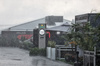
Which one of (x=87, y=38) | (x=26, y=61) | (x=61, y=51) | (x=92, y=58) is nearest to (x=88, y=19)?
(x=87, y=38)

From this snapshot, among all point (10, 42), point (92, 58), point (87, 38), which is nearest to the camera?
point (92, 58)

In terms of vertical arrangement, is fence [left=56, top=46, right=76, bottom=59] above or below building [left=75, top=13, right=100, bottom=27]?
below

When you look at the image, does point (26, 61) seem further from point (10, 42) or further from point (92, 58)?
point (10, 42)

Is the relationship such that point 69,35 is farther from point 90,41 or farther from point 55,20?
point 55,20

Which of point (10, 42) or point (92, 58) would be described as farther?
point (10, 42)

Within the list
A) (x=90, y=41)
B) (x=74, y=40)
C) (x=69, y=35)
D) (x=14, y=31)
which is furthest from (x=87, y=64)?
(x=14, y=31)

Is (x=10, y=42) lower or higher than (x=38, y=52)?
higher

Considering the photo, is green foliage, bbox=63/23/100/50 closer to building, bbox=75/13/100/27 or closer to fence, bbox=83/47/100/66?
fence, bbox=83/47/100/66

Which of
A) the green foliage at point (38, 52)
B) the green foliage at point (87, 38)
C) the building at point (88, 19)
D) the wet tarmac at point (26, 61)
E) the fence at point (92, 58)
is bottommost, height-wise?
the wet tarmac at point (26, 61)

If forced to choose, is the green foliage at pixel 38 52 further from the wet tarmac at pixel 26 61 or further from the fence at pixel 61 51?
the fence at pixel 61 51

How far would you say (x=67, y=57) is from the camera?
28016 millimetres

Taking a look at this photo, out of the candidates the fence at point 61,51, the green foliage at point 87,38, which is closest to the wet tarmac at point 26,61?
the fence at point 61,51

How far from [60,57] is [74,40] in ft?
22.5

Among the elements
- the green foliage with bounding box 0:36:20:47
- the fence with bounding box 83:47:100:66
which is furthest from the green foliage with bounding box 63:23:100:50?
the green foliage with bounding box 0:36:20:47
